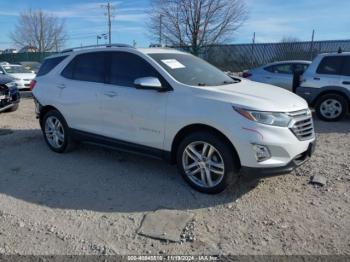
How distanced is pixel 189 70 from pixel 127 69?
90 cm

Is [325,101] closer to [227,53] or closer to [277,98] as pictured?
[277,98]

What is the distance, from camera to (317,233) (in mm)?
3559

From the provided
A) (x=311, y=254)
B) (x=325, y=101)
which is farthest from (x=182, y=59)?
(x=325, y=101)

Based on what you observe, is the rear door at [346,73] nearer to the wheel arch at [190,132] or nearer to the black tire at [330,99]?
the black tire at [330,99]

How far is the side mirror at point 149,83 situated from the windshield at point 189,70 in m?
0.26

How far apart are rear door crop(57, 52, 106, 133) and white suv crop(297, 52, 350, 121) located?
586cm

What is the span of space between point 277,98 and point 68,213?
2797 mm

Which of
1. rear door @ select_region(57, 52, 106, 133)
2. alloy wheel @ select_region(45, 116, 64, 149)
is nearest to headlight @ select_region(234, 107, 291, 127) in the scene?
rear door @ select_region(57, 52, 106, 133)

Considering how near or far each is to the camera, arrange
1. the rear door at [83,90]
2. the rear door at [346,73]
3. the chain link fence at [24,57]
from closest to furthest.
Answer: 1. the rear door at [83,90]
2. the rear door at [346,73]
3. the chain link fence at [24,57]

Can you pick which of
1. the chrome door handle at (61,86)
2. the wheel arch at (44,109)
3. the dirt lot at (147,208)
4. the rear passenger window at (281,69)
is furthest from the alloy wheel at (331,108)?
the wheel arch at (44,109)

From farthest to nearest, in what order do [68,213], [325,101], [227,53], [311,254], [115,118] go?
[227,53]
[325,101]
[115,118]
[68,213]
[311,254]

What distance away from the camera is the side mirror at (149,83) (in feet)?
15.1

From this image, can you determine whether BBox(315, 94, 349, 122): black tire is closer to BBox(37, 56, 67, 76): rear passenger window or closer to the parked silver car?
the parked silver car

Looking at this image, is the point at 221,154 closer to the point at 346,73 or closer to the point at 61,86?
the point at 61,86
